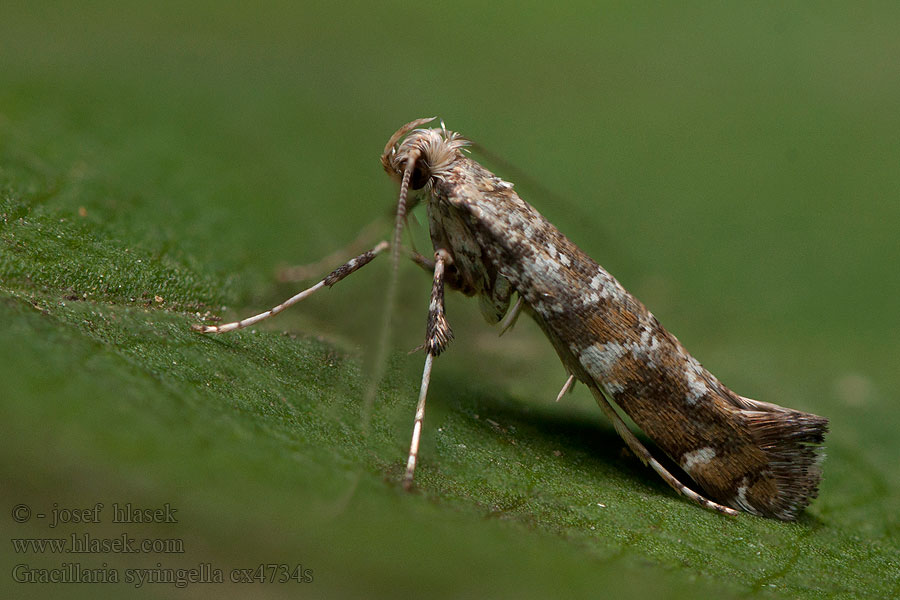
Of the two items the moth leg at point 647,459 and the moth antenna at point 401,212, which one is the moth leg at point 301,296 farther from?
the moth leg at point 647,459

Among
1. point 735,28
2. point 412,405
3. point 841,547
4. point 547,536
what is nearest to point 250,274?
point 412,405

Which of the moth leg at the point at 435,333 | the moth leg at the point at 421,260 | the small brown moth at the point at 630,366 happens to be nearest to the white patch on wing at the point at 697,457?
the small brown moth at the point at 630,366

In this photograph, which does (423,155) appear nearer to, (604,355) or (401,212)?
(401,212)

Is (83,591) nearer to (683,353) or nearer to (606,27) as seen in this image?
(683,353)

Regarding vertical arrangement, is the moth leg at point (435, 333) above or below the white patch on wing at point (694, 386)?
below

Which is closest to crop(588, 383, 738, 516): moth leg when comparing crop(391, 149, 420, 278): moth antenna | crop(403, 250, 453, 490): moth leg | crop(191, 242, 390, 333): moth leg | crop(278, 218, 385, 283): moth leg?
crop(403, 250, 453, 490): moth leg
